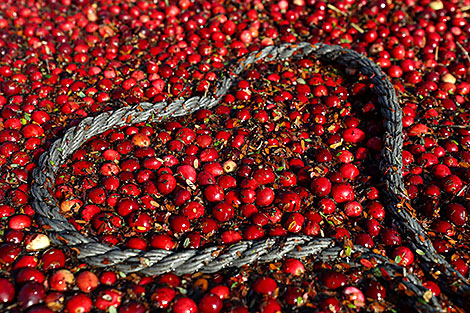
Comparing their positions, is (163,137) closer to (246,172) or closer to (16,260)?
(246,172)

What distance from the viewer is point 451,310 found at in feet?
8.44

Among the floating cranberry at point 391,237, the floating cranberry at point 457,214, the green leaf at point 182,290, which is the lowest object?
the floating cranberry at point 457,214

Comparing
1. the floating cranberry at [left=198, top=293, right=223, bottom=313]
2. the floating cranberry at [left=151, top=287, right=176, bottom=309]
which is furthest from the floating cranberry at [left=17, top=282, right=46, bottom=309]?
the floating cranberry at [left=198, top=293, right=223, bottom=313]

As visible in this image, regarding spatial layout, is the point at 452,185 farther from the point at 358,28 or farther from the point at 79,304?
the point at 79,304

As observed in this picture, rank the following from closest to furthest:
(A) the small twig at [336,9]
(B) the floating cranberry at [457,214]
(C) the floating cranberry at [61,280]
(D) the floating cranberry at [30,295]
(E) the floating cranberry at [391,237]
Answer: (D) the floating cranberry at [30,295]
(C) the floating cranberry at [61,280]
(E) the floating cranberry at [391,237]
(B) the floating cranberry at [457,214]
(A) the small twig at [336,9]

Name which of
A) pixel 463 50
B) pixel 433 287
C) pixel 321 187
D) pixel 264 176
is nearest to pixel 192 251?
pixel 264 176

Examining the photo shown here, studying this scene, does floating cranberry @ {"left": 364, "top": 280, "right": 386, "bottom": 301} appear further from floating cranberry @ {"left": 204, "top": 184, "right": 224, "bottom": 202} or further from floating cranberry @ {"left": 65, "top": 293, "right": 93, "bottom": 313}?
floating cranberry @ {"left": 65, "top": 293, "right": 93, "bottom": 313}

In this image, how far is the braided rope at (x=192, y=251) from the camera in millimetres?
2715

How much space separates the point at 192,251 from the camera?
2775mm

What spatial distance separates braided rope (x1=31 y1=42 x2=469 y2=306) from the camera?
2715 millimetres

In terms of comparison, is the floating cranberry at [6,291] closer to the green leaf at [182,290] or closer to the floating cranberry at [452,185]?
the green leaf at [182,290]

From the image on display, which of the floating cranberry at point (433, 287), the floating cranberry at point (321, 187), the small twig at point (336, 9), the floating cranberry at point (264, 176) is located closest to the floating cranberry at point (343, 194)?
the floating cranberry at point (321, 187)

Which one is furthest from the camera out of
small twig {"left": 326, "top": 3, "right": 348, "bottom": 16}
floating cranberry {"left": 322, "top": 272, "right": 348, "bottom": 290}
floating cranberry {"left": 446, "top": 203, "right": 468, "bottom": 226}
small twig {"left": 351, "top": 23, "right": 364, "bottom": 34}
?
small twig {"left": 326, "top": 3, "right": 348, "bottom": 16}

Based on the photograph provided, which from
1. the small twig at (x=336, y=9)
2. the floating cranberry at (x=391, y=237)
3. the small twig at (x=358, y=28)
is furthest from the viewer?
the small twig at (x=336, y=9)
